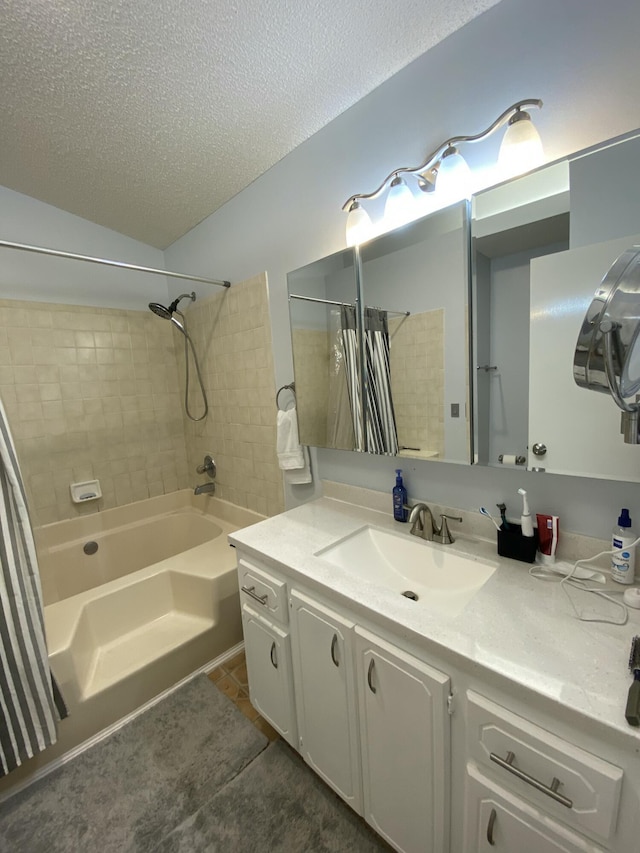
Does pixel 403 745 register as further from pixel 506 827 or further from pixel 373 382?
pixel 373 382

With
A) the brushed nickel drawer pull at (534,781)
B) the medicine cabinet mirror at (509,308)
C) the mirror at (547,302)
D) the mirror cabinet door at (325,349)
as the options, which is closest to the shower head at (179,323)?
the mirror cabinet door at (325,349)

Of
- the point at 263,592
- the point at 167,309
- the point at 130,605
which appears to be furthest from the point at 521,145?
the point at 130,605

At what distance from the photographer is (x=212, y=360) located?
7.66ft

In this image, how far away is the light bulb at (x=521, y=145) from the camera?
0.94 metres

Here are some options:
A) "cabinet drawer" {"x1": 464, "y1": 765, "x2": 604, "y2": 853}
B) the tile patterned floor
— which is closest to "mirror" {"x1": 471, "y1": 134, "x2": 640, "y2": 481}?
"cabinet drawer" {"x1": 464, "y1": 765, "x2": 604, "y2": 853}

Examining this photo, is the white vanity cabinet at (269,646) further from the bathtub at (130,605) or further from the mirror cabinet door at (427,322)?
the mirror cabinet door at (427,322)

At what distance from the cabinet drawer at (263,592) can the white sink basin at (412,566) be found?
0.60ft

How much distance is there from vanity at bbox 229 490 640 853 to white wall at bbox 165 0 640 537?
0.24 metres

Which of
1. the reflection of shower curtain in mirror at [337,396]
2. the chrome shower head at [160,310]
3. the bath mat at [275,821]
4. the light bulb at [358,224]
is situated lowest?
the bath mat at [275,821]

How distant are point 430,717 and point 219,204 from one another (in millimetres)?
2471

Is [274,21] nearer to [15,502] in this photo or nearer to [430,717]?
[15,502]

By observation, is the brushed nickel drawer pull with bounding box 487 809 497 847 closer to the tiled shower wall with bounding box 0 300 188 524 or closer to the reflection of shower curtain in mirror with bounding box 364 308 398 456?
the reflection of shower curtain in mirror with bounding box 364 308 398 456

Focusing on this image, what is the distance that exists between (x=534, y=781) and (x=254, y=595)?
0.92m

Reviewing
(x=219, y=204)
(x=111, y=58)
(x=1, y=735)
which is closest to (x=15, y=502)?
(x=1, y=735)
